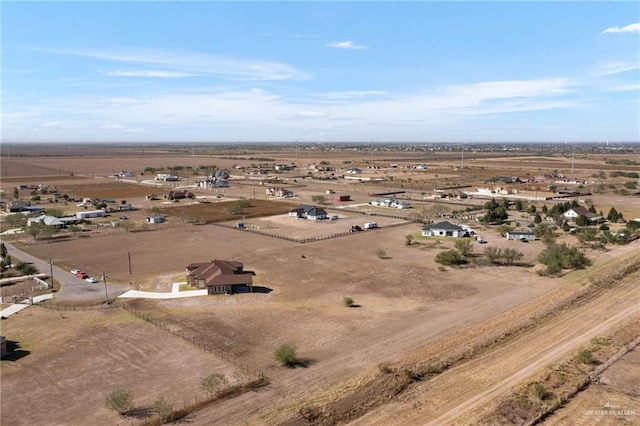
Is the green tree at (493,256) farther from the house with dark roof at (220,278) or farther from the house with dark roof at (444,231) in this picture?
the house with dark roof at (220,278)

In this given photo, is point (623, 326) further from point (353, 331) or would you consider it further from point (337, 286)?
point (337, 286)

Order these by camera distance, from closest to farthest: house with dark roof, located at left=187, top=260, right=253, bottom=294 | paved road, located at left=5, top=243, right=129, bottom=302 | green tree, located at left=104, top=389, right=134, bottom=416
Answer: green tree, located at left=104, top=389, right=134, bottom=416
paved road, located at left=5, top=243, right=129, bottom=302
house with dark roof, located at left=187, top=260, right=253, bottom=294

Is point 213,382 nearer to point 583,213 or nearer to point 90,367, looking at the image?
point 90,367

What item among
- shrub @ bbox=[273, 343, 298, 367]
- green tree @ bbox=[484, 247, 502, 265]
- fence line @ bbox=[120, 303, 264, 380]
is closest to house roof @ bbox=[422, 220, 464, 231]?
green tree @ bbox=[484, 247, 502, 265]

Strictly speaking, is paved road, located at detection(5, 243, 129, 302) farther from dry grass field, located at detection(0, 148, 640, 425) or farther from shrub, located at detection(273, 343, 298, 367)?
shrub, located at detection(273, 343, 298, 367)

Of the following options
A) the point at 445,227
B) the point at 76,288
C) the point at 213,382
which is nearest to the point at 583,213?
the point at 445,227

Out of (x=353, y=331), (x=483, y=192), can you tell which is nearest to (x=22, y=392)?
(x=353, y=331)
